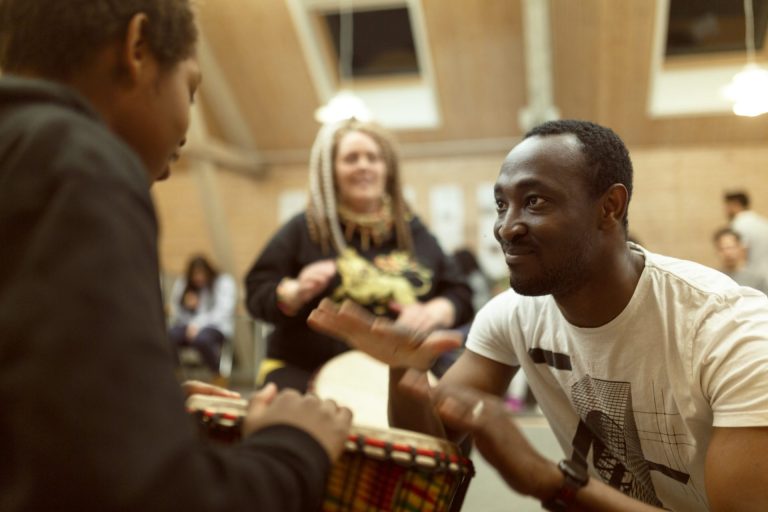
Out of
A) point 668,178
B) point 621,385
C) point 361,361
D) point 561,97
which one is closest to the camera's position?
point 621,385

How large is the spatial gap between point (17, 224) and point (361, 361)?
1826 mm

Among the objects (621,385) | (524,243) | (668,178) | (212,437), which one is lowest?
(668,178)

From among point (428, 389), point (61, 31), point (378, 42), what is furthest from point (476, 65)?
point (61, 31)

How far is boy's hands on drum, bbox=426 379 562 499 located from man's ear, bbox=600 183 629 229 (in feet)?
1.85

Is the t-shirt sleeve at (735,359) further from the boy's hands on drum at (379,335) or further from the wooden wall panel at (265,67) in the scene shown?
the wooden wall panel at (265,67)

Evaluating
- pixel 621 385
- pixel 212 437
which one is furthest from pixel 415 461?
pixel 621 385

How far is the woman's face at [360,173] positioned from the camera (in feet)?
9.85

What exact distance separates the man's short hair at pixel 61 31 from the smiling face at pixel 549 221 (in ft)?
2.96

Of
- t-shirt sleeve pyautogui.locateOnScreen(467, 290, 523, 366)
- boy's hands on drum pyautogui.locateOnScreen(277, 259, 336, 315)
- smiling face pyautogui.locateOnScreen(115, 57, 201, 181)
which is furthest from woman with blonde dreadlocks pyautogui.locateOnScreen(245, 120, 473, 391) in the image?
smiling face pyautogui.locateOnScreen(115, 57, 201, 181)

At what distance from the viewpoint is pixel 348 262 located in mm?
2855

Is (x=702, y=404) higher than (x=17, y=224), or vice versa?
(x=17, y=224)

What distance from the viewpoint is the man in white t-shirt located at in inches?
54.7

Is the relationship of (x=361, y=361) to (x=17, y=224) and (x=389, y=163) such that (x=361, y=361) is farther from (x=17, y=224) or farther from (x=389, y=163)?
(x=17, y=224)

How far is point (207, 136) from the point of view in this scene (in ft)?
35.0
